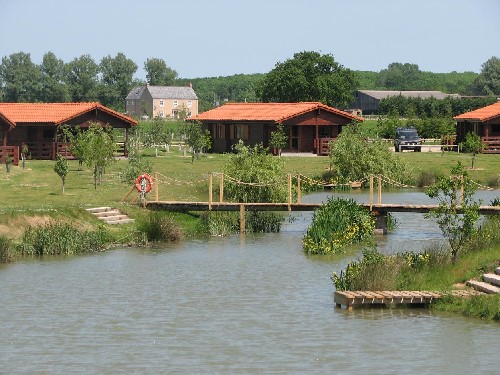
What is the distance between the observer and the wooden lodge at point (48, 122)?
2913 inches

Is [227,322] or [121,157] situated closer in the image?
[227,322]

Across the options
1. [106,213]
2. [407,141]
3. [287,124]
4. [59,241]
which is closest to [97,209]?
[106,213]

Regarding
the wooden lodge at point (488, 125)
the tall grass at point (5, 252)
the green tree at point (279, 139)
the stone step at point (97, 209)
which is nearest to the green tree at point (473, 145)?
the wooden lodge at point (488, 125)

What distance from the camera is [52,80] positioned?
194375mm

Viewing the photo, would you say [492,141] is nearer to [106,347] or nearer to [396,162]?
[396,162]

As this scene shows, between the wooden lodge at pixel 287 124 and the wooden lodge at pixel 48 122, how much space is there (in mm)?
9546

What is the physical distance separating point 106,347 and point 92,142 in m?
28.8

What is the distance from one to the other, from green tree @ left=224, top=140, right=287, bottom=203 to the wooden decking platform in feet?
63.4

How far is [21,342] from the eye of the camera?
91.6 ft

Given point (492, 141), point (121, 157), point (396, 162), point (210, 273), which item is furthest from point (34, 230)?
point (492, 141)

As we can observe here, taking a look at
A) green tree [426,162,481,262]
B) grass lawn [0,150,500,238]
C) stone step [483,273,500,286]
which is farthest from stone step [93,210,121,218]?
stone step [483,273,500,286]

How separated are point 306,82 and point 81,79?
7824 centimetres

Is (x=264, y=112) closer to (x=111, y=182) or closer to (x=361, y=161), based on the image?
(x=361, y=161)

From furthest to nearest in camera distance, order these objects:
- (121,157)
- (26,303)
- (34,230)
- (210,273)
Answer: (121,157)
(34,230)
(210,273)
(26,303)
